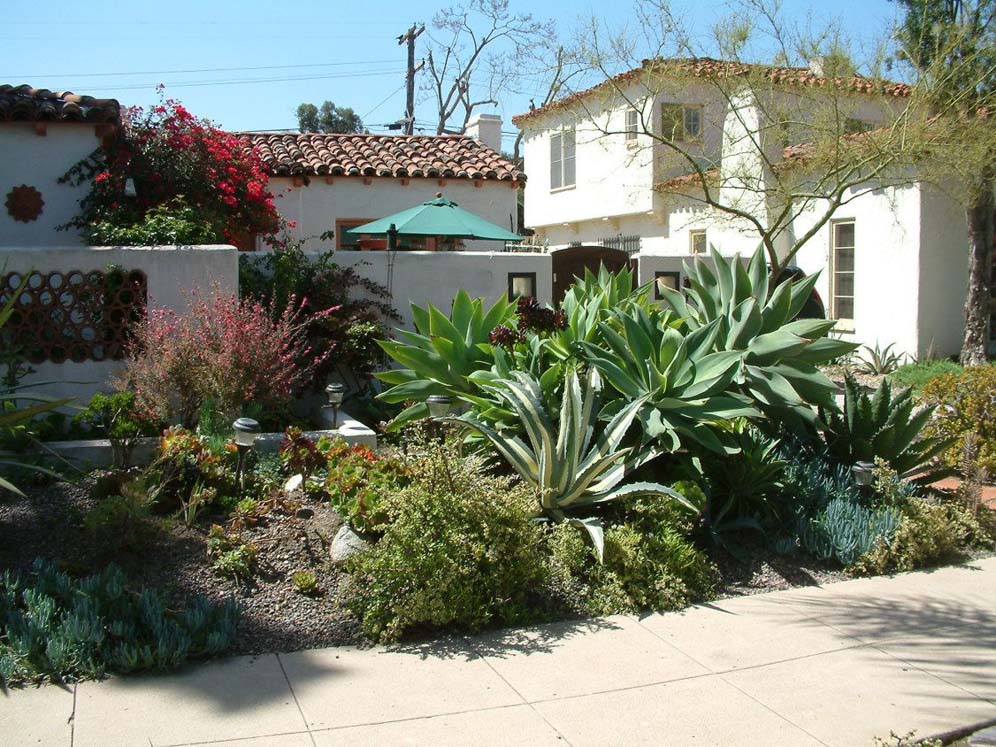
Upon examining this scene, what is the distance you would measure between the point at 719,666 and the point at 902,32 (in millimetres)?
11276

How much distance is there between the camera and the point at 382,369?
11.0 meters

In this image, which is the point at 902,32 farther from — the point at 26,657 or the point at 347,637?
the point at 26,657

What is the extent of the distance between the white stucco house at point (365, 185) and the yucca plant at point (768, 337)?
10849mm

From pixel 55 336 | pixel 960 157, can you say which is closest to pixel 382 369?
pixel 55 336

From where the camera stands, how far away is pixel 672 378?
7027 millimetres

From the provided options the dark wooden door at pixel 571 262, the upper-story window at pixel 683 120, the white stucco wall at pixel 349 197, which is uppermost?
the upper-story window at pixel 683 120

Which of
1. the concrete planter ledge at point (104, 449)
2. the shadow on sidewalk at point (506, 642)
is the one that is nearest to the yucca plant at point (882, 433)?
the shadow on sidewalk at point (506, 642)

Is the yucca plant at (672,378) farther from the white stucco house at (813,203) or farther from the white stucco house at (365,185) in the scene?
the white stucco house at (365,185)

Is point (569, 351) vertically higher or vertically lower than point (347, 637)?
higher

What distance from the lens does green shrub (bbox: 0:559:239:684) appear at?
4.77 m

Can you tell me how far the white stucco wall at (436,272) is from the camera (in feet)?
38.0

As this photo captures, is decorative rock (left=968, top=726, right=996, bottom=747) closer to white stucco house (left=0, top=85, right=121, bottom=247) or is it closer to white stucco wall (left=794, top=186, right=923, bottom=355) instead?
white stucco house (left=0, top=85, right=121, bottom=247)

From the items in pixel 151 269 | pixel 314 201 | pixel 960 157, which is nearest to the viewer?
pixel 151 269

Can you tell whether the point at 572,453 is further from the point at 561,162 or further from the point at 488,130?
the point at 561,162
